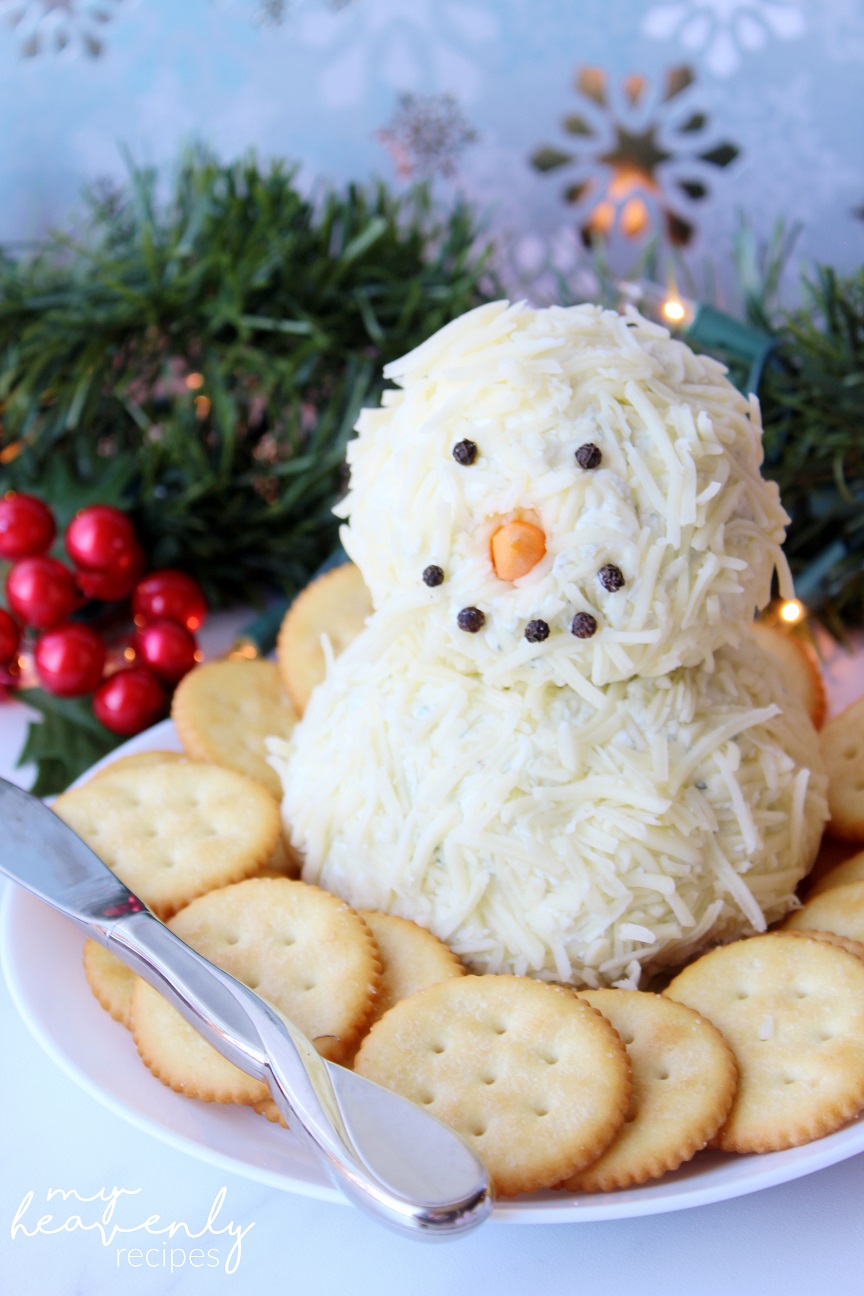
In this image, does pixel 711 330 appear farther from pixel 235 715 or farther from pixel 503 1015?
pixel 503 1015

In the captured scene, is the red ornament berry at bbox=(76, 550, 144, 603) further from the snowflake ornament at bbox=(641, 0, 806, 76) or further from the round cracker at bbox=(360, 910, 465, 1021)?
the snowflake ornament at bbox=(641, 0, 806, 76)

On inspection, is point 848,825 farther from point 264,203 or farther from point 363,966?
point 264,203

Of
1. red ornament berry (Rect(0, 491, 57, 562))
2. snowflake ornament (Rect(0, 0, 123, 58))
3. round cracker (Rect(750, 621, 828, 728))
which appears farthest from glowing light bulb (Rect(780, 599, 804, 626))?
snowflake ornament (Rect(0, 0, 123, 58))

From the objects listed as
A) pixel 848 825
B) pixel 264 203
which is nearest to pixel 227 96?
pixel 264 203

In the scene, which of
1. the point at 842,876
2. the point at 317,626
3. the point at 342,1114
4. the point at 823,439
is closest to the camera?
the point at 342,1114

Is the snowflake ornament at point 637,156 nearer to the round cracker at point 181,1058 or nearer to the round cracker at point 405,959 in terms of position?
the round cracker at point 405,959

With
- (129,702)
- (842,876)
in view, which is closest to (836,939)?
(842,876)
